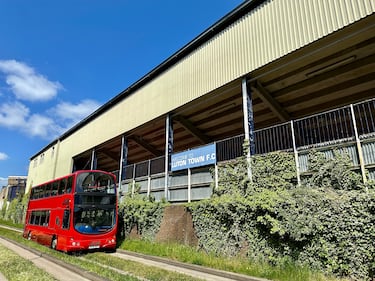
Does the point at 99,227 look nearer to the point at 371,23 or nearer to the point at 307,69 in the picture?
the point at 307,69

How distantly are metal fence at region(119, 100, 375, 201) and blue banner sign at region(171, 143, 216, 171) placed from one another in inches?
12.6

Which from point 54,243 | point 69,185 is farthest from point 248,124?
point 54,243

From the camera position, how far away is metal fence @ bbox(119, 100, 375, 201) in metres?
7.25

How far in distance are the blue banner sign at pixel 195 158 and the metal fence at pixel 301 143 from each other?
1.05 ft

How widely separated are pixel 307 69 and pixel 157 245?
368 inches

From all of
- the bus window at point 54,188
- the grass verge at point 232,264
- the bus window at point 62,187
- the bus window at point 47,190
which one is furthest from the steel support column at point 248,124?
the bus window at point 47,190

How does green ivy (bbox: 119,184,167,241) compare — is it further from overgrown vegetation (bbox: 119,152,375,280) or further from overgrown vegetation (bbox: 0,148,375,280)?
overgrown vegetation (bbox: 119,152,375,280)

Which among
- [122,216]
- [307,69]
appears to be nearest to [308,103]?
[307,69]

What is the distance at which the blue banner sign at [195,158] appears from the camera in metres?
11.5

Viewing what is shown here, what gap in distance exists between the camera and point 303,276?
6.50m

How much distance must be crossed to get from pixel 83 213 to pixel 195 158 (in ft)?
17.9

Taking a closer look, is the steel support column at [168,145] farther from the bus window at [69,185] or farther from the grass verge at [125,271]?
the grass verge at [125,271]

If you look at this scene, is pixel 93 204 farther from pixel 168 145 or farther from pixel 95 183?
pixel 168 145

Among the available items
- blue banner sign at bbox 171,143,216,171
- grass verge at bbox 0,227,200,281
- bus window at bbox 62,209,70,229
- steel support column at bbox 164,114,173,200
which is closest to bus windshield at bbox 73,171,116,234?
bus window at bbox 62,209,70,229
